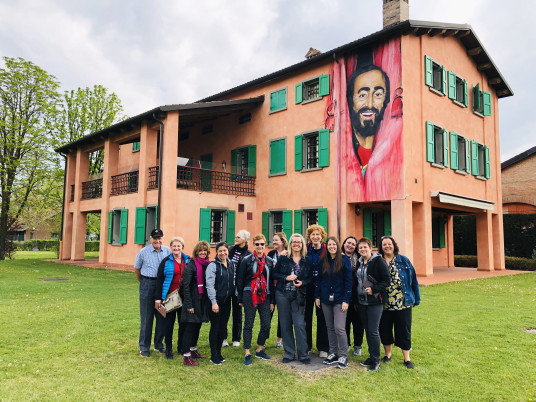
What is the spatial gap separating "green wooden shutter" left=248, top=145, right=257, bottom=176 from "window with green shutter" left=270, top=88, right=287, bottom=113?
187 cm

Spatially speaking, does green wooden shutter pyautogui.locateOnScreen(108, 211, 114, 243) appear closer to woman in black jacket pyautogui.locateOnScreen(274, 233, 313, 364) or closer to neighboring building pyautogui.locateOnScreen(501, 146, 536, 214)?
woman in black jacket pyautogui.locateOnScreen(274, 233, 313, 364)

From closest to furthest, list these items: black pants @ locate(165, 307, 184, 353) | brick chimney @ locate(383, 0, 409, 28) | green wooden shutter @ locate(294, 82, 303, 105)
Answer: black pants @ locate(165, 307, 184, 353) → brick chimney @ locate(383, 0, 409, 28) → green wooden shutter @ locate(294, 82, 303, 105)

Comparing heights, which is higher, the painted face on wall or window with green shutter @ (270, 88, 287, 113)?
window with green shutter @ (270, 88, 287, 113)

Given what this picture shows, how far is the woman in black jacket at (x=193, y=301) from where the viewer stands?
513cm

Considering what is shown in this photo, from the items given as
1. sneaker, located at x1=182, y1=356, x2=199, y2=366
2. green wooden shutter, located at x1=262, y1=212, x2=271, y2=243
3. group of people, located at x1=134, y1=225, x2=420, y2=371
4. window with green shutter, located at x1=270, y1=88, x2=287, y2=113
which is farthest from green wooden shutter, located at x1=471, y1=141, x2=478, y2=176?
sneaker, located at x1=182, y1=356, x2=199, y2=366

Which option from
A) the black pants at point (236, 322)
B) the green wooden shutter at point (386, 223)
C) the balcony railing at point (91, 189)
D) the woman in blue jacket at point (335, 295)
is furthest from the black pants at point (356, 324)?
the balcony railing at point (91, 189)

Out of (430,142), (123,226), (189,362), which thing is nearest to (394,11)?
(430,142)

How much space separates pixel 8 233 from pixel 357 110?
2122 cm

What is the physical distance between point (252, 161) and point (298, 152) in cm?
270

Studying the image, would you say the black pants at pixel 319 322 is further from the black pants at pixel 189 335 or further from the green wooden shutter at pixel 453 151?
the green wooden shutter at pixel 453 151

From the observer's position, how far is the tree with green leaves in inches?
906

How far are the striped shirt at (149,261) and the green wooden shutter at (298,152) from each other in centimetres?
1143

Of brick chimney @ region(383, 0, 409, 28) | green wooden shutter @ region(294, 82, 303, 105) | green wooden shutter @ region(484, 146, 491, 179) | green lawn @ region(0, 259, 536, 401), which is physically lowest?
green lawn @ region(0, 259, 536, 401)

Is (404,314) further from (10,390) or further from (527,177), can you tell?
(527,177)
